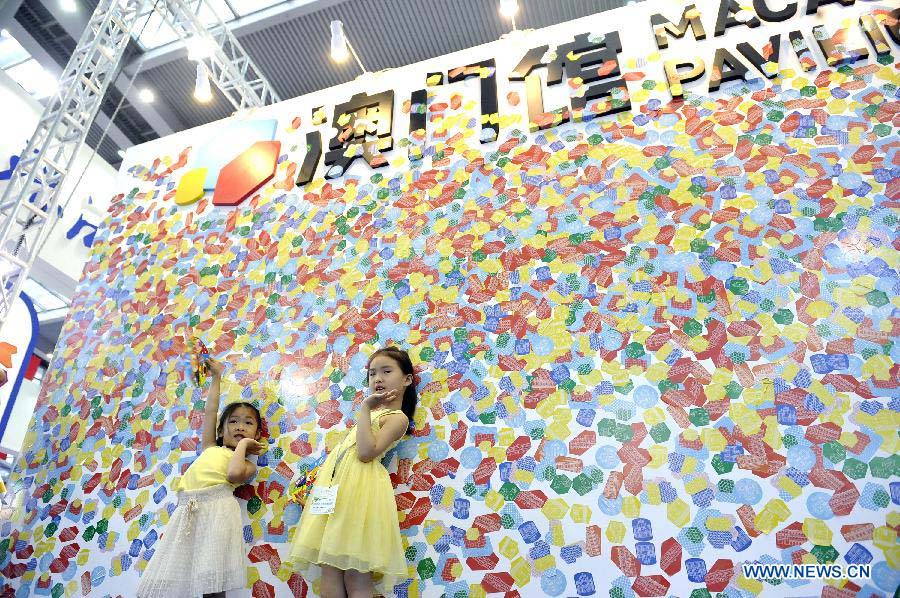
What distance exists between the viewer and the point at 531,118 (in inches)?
139

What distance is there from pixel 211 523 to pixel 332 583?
2.16ft

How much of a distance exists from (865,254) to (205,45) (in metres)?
5.75

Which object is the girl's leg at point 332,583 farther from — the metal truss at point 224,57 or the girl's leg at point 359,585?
the metal truss at point 224,57

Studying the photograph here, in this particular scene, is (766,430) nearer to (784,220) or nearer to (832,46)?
(784,220)

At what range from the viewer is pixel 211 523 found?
268 centimetres

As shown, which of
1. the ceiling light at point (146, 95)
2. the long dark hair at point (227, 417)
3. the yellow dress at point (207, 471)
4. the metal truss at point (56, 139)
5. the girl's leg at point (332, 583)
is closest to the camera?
the girl's leg at point (332, 583)

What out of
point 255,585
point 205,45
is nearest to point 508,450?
point 255,585

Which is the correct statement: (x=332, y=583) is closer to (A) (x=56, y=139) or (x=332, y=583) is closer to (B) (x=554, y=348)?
(B) (x=554, y=348)

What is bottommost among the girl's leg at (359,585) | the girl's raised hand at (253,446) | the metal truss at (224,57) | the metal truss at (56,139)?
the girl's leg at (359,585)

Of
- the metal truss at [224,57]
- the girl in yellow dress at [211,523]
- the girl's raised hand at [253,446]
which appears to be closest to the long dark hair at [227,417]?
the girl in yellow dress at [211,523]

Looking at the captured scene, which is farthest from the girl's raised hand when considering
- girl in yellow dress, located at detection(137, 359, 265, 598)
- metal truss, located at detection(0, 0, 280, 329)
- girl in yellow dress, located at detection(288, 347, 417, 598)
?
metal truss, located at detection(0, 0, 280, 329)

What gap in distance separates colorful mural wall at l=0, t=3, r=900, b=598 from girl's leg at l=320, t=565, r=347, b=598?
27 centimetres

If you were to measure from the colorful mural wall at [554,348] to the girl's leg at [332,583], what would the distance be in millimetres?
275

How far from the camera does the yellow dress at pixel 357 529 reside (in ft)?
7.32
